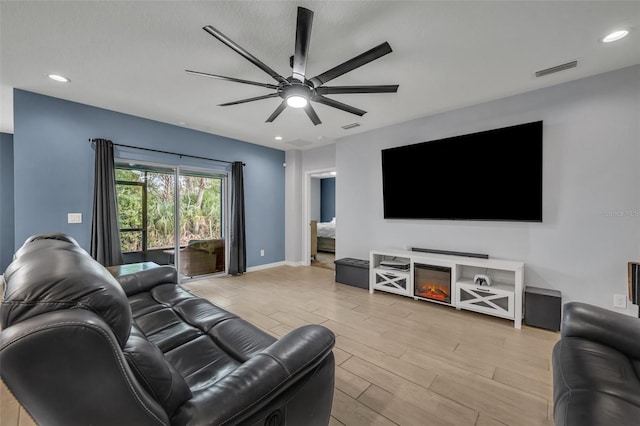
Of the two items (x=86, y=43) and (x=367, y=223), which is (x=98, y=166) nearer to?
(x=86, y=43)

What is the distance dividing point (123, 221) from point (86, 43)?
2670 mm

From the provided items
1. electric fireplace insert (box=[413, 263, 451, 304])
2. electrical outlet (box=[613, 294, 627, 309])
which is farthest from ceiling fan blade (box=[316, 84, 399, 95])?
electrical outlet (box=[613, 294, 627, 309])

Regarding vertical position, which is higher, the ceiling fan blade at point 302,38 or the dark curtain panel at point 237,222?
the ceiling fan blade at point 302,38

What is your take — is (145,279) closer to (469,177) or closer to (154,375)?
(154,375)

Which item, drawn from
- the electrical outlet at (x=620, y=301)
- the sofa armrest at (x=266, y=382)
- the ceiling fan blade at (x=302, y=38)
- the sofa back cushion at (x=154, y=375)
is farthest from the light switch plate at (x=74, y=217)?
the electrical outlet at (x=620, y=301)

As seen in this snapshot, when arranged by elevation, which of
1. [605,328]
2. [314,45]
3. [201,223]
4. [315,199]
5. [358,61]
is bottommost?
[605,328]

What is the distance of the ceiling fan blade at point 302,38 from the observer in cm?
151

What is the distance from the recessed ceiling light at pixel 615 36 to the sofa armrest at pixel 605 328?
2186mm

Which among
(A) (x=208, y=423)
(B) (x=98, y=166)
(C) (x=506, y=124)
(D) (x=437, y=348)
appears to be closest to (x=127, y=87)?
(B) (x=98, y=166)

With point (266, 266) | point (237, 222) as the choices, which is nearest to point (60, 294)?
point (237, 222)

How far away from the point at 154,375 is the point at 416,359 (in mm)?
2075

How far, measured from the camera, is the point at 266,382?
3.03 feet

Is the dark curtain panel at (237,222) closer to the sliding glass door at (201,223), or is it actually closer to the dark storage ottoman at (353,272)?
the sliding glass door at (201,223)

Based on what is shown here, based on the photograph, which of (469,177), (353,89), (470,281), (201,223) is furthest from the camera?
(201,223)
